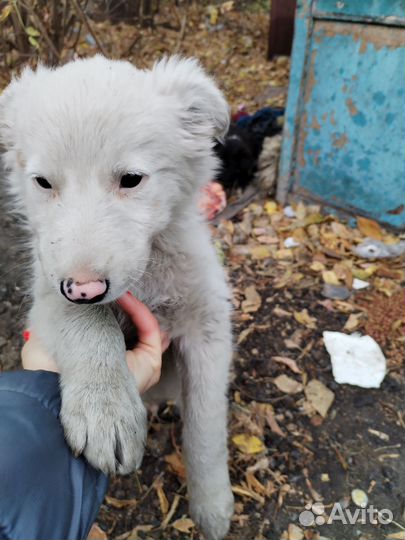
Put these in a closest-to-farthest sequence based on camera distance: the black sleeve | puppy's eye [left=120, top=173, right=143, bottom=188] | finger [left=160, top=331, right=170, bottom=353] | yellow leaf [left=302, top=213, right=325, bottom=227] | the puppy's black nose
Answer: the black sleeve < the puppy's black nose < puppy's eye [left=120, top=173, right=143, bottom=188] < finger [left=160, top=331, right=170, bottom=353] < yellow leaf [left=302, top=213, right=325, bottom=227]

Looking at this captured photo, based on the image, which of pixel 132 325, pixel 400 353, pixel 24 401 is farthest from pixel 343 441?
pixel 24 401

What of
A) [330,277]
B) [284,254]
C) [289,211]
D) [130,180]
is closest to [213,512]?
[130,180]

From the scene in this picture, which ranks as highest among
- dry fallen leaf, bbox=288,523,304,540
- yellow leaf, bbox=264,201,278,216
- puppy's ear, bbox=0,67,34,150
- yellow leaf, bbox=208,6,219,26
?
puppy's ear, bbox=0,67,34,150

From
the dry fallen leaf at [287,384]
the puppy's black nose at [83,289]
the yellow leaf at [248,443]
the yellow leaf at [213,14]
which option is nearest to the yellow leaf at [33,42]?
the puppy's black nose at [83,289]

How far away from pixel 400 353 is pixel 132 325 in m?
1.97

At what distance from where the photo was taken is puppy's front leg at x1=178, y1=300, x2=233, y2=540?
87.9 inches

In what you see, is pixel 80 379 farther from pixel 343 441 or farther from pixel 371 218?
pixel 371 218

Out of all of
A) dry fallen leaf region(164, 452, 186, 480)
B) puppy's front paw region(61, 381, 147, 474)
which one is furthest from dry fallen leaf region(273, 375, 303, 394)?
puppy's front paw region(61, 381, 147, 474)

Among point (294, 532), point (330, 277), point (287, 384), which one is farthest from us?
point (330, 277)

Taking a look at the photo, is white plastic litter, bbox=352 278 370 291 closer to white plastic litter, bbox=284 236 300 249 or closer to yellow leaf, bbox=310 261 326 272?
yellow leaf, bbox=310 261 326 272

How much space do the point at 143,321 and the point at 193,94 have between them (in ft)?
3.22

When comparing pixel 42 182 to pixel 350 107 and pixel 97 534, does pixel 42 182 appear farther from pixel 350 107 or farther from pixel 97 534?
pixel 350 107

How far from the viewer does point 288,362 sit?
3.18m

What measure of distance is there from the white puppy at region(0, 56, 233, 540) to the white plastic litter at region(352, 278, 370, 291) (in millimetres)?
1923
